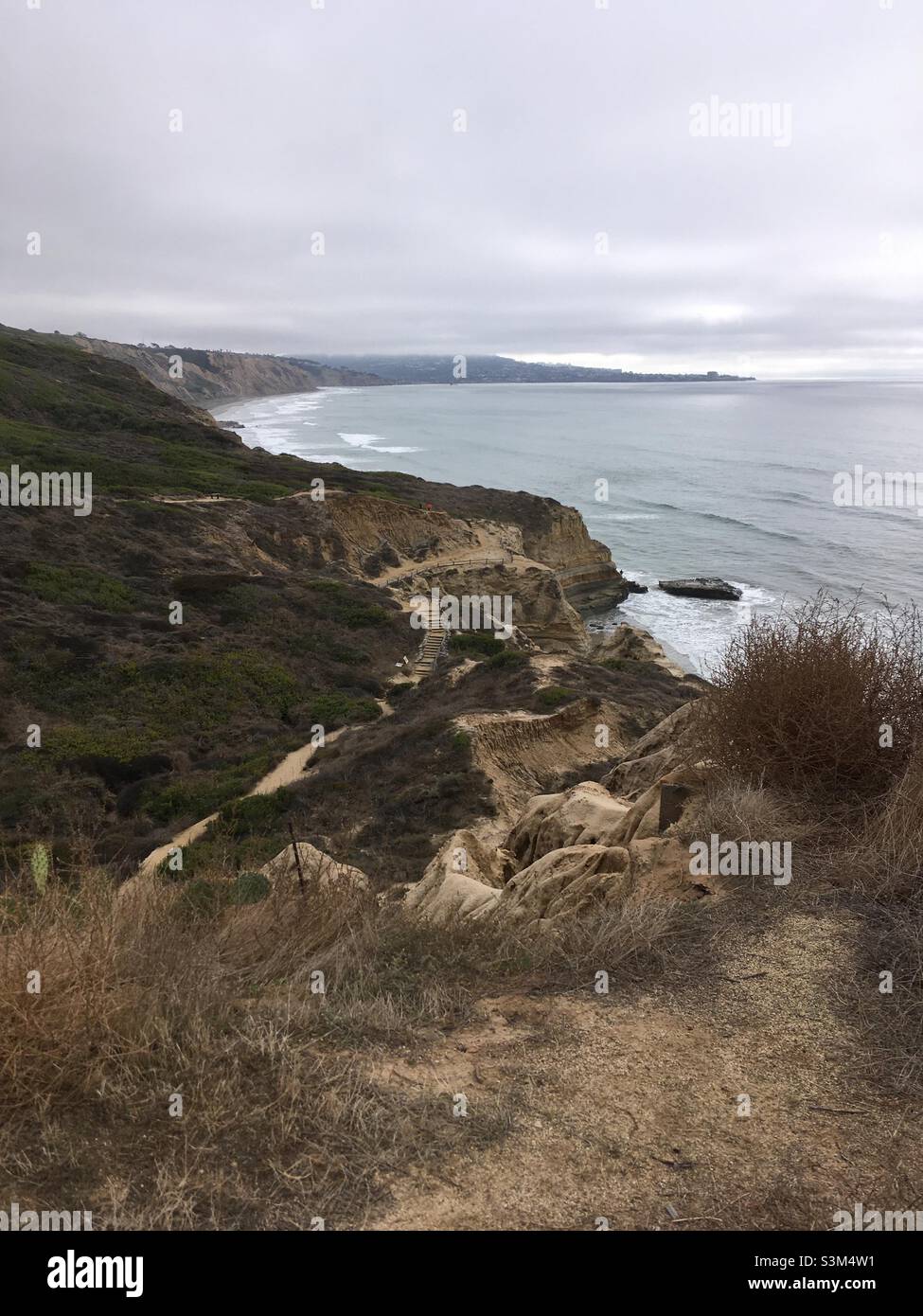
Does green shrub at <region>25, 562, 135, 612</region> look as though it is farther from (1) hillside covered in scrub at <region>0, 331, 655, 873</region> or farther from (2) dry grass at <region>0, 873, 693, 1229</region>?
(2) dry grass at <region>0, 873, 693, 1229</region>

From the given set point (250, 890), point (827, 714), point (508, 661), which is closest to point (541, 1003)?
point (250, 890)

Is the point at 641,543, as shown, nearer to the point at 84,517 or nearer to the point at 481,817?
the point at 84,517

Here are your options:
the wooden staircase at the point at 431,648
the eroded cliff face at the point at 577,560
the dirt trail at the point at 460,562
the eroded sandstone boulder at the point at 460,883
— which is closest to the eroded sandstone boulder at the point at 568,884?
the eroded sandstone boulder at the point at 460,883

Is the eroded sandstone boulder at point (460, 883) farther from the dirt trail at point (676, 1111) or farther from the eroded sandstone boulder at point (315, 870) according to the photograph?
the dirt trail at point (676, 1111)

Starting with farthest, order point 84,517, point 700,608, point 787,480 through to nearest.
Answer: point 787,480 < point 700,608 < point 84,517

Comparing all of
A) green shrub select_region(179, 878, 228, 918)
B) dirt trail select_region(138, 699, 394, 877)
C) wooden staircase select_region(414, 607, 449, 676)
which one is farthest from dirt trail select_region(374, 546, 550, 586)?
green shrub select_region(179, 878, 228, 918)
